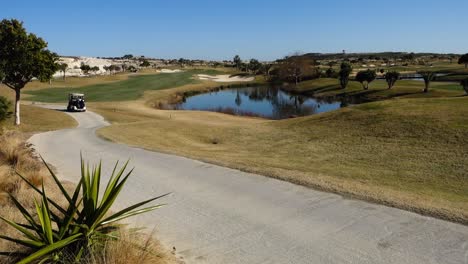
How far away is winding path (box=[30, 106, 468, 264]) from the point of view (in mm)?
6996

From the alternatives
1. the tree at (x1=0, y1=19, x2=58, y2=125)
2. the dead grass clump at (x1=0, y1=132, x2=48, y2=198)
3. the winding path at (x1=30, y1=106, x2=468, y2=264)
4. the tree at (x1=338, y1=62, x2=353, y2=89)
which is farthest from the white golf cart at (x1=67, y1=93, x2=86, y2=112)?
the tree at (x1=338, y1=62, x2=353, y2=89)

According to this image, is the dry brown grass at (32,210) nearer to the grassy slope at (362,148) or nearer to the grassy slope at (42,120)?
the grassy slope at (362,148)

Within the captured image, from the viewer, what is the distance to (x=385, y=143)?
21.0m

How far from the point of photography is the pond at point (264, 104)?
59344 millimetres

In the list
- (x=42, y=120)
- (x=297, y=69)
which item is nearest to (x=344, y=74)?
(x=297, y=69)

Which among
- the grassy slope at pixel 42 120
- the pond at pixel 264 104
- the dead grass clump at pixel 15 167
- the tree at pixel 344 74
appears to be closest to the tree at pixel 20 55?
the grassy slope at pixel 42 120

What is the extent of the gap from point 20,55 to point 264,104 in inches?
1905

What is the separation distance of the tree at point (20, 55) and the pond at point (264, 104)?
2952 centimetres

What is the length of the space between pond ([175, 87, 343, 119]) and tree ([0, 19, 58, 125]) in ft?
96.9

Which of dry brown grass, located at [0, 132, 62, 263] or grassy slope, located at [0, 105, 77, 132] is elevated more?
dry brown grass, located at [0, 132, 62, 263]

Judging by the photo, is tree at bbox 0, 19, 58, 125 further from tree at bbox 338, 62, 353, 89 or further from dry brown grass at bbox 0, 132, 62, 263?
tree at bbox 338, 62, 353, 89

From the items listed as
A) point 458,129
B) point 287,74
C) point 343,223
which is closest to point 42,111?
point 458,129

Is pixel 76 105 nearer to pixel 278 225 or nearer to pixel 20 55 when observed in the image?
pixel 20 55

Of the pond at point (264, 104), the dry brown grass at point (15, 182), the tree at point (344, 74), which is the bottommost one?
the pond at point (264, 104)
